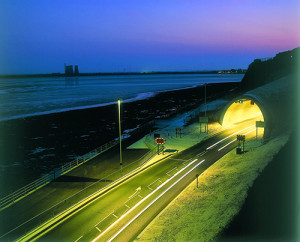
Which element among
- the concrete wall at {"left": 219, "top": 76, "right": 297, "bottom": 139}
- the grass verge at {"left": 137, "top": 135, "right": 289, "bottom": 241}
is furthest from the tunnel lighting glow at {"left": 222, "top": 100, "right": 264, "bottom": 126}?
the grass verge at {"left": 137, "top": 135, "right": 289, "bottom": 241}

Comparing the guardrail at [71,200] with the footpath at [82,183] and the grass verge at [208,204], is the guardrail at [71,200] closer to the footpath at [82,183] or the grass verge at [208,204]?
the footpath at [82,183]

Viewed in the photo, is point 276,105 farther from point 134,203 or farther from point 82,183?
point 82,183

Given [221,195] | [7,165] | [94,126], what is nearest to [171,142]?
[221,195]

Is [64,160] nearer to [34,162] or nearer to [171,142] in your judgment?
[34,162]

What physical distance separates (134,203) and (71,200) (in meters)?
5.23

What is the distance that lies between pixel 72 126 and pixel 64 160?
23.9m

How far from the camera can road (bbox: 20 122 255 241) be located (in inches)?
656

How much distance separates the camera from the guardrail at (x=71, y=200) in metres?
17.9

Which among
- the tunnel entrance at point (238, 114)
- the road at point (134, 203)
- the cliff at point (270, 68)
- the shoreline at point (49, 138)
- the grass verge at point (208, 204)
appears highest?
the cliff at point (270, 68)

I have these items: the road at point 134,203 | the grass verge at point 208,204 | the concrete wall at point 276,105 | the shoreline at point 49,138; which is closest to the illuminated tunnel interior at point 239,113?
the concrete wall at point 276,105

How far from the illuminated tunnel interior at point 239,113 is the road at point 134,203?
1373cm

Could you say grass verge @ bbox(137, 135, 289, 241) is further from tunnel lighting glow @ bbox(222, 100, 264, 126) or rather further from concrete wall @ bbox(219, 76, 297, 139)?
tunnel lighting glow @ bbox(222, 100, 264, 126)

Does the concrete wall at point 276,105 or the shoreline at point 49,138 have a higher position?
the concrete wall at point 276,105

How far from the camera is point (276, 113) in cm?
3619
